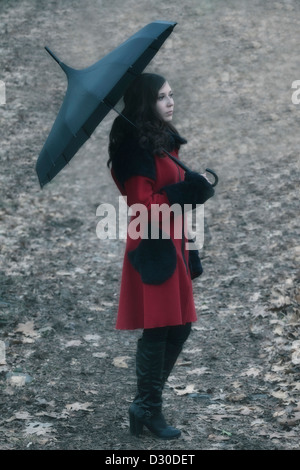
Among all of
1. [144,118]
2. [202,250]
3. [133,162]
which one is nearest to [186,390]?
[133,162]

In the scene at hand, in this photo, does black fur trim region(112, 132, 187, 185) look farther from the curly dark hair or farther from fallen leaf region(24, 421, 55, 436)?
fallen leaf region(24, 421, 55, 436)

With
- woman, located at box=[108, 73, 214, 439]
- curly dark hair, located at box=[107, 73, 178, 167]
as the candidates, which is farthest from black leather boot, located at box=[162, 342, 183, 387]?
curly dark hair, located at box=[107, 73, 178, 167]

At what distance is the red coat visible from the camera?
12.2 feet

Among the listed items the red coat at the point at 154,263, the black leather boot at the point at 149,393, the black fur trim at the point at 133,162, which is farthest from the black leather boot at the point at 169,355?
the black fur trim at the point at 133,162

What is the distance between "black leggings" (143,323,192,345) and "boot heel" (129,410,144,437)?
548mm

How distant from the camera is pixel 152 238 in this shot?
12.5 ft

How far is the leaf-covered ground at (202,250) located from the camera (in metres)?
4.60

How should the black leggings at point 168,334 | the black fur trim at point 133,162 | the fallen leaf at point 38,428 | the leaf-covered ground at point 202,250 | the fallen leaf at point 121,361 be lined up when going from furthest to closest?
1. the fallen leaf at point 121,361
2. the leaf-covered ground at point 202,250
3. the fallen leaf at point 38,428
4. the black leggings at point 168,334
5. the black fur trim at point 133,162

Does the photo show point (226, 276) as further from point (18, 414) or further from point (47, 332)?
point (18, 414)

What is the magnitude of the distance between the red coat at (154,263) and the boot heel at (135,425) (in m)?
0.62

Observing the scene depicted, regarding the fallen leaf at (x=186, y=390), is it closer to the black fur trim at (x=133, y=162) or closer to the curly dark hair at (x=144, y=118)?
the black fur trim at (x=133, y=162)

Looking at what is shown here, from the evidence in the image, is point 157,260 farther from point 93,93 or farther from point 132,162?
point 93,93

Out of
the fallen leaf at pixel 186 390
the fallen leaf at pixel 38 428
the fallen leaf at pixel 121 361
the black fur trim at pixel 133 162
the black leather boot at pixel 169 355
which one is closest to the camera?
the black fur trim at pixel 133 162
